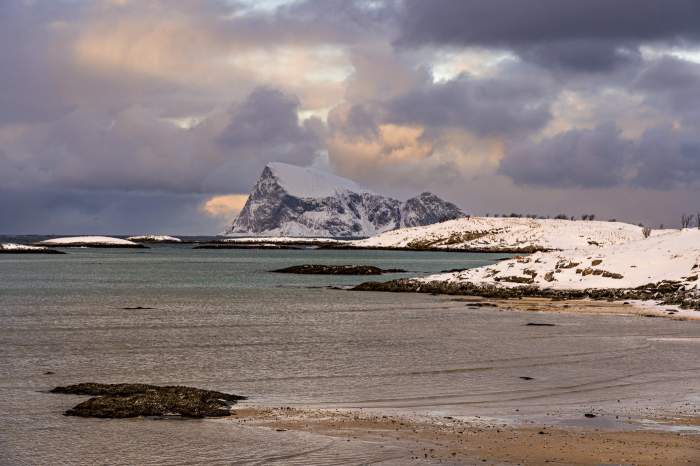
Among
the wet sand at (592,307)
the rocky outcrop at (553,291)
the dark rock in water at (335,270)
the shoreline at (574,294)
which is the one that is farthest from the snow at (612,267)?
the dark rock in water at (335,270)

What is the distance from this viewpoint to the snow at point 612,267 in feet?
206

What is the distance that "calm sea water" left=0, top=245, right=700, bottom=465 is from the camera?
16703 millimetres

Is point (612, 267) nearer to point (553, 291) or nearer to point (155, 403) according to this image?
point (553, 291)

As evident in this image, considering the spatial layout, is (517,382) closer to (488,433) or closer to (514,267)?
(488,433)

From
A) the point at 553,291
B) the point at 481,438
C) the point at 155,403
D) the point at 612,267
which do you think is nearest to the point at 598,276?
the point at 612,267

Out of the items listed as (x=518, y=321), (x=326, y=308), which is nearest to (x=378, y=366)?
(x=518, y=321)

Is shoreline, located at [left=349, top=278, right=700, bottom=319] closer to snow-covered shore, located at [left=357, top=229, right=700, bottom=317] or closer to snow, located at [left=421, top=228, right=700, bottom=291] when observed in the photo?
snow-covered shore, located at [left=357, top=229, right=700, bottom=317]

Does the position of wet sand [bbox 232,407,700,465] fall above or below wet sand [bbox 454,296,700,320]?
below

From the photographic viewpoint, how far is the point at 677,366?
28.0 metres

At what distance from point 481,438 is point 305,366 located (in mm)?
12221

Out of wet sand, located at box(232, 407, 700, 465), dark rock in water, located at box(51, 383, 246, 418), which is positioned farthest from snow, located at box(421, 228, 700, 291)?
dark rock in water, located at box(51, 383, 246, 418)

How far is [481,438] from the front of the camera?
17.0m

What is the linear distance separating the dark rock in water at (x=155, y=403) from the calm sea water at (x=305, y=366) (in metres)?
0.60

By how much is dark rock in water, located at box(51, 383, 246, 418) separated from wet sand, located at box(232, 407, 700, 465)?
0.88 metres
